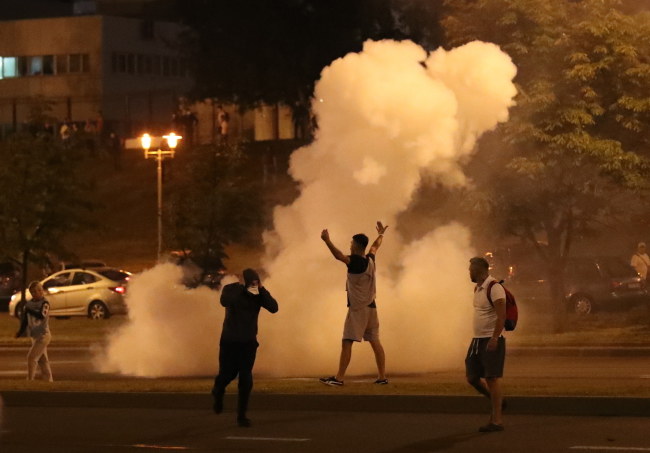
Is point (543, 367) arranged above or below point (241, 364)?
below

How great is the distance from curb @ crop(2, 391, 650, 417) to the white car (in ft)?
59.9

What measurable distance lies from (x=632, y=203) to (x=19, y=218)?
14.1m

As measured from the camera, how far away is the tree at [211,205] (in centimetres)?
3769

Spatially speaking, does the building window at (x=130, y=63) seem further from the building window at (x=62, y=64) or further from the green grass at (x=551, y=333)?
the green grass at (x=551, y=333)

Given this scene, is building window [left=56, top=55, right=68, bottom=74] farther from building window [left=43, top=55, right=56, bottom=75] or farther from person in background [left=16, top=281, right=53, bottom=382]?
person in background [left=16, top=281, right=53, bottom=382]

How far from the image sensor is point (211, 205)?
127ft

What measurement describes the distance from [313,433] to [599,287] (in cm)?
1975

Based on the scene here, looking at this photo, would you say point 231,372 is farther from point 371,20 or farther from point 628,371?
point 371,20

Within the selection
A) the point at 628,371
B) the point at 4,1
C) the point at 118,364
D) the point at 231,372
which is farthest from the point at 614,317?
the point at 4,1

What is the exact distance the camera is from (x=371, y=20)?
56594 millimetres

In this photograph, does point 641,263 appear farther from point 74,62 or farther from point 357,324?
point 74,62

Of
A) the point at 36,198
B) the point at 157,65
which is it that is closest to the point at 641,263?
the point at 36,198

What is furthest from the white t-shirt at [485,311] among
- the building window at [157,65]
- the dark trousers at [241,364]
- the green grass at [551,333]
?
the building window at [157,65]

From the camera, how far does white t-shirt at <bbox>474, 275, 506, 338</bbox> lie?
42.8ft
